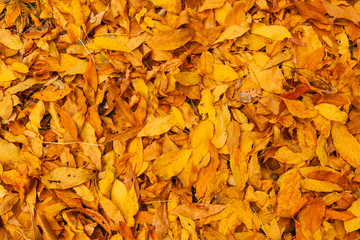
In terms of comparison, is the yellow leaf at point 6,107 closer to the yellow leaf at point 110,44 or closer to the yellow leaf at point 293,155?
the yellow leaf at point 110,44

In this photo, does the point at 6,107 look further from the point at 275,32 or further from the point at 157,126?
the point at 275,32

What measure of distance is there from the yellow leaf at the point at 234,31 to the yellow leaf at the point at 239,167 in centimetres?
33

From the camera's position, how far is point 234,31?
3.48ft

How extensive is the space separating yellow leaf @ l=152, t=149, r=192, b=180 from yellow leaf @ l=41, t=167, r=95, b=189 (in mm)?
203

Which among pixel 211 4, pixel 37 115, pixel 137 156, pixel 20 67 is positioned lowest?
pixel 137 156

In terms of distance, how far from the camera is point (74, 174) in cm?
98

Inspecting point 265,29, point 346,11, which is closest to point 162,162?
point 265,29

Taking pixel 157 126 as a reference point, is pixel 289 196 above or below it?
below

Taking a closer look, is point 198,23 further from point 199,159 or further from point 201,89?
point 199,159

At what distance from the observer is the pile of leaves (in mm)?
994

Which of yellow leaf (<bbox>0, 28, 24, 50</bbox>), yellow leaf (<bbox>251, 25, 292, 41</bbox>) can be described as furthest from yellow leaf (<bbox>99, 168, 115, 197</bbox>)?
yellow leaf (<bbox>251, 25, 292, 41</bbox>)

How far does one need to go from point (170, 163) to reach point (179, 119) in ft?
0.43

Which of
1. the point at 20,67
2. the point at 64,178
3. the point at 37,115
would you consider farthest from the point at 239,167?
the point at 20,67

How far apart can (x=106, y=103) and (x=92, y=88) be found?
0.20 feet
